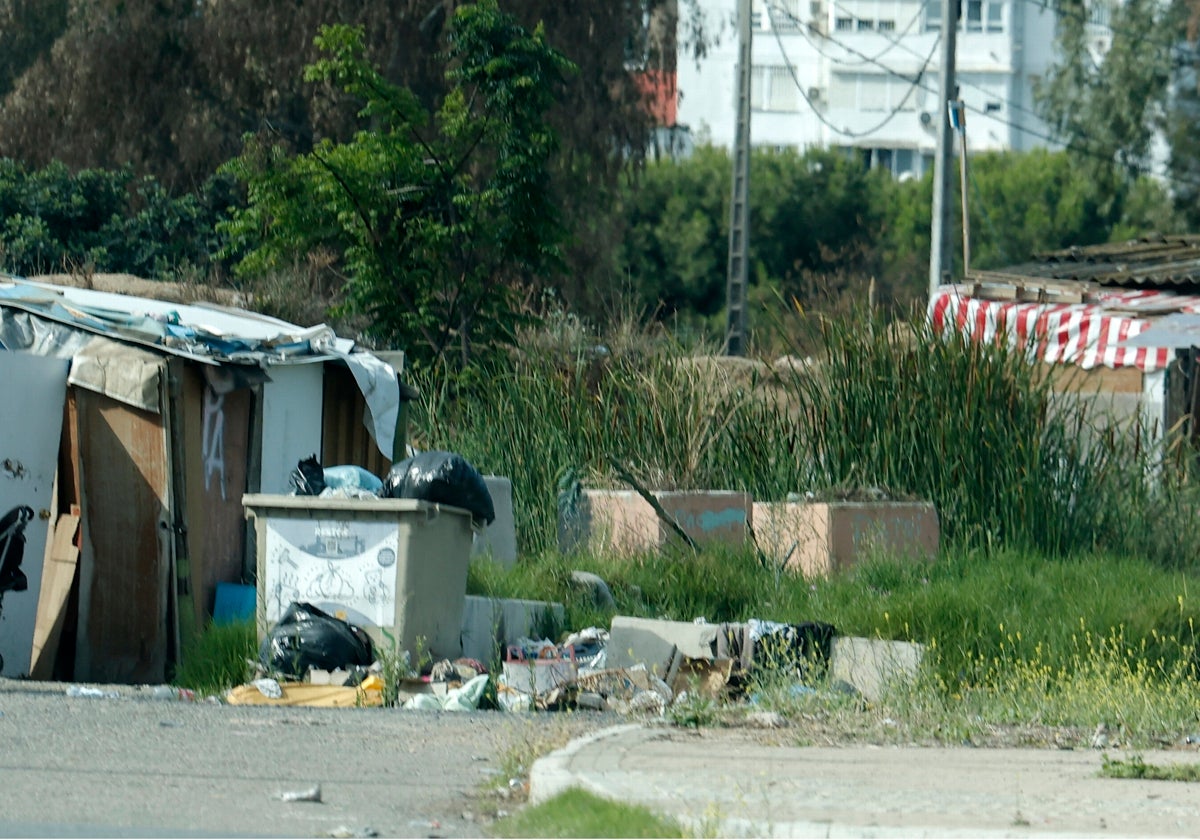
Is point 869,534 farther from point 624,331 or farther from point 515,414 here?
point 624,331

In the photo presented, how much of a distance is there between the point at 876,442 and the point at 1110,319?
18.1 feet

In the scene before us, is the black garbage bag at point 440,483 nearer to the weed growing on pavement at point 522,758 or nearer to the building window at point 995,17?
the weed growing on pavement at point 522,758

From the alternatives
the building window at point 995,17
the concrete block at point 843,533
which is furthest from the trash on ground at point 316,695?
the building window at point 995,17

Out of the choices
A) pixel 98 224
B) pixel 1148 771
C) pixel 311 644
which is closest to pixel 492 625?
pixel 311 644

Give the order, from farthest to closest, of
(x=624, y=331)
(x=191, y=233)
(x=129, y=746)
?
(x=191, y=233) < (x=624, y=331) < (x=129, y=746)

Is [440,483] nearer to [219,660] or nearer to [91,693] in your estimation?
[219,660]

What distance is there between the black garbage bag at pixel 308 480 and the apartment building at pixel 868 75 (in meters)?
60.4

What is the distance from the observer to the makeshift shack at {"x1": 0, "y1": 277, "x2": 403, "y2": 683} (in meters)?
9.52

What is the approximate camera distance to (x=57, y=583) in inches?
379

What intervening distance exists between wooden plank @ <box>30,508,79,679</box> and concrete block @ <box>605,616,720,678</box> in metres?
3.14

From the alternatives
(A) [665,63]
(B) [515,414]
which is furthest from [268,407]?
(A) [665,63]

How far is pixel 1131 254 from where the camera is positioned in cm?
2184

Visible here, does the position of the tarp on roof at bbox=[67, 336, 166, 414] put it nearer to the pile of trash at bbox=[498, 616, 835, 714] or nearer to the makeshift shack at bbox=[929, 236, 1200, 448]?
the pile of trash at bbox=[498, 616, 835, 714]

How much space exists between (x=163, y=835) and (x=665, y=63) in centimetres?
2420
